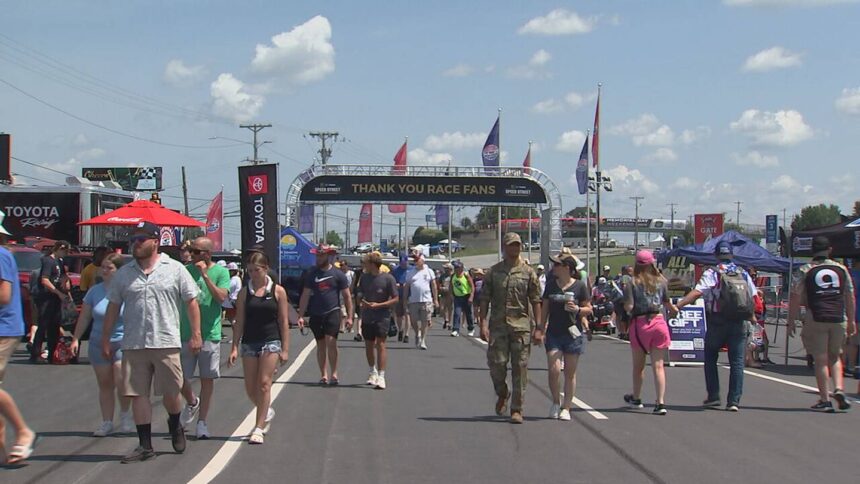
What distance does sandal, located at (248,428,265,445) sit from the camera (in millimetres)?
8398

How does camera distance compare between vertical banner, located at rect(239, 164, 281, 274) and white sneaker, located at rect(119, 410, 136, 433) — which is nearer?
white sneaker, located at rect(119, 410, 136, 433)

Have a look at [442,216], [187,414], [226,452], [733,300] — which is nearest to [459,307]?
[733,300]

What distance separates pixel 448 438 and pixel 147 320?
10.1ft

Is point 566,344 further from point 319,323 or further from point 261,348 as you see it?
point 319,323

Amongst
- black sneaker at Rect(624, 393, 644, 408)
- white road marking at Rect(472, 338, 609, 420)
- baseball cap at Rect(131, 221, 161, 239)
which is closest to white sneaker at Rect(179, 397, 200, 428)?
baseball cap at Rect(131, 221, 161, 239)

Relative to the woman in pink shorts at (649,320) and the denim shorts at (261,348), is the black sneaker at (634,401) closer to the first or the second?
the woman in pink shorts at (649,320)

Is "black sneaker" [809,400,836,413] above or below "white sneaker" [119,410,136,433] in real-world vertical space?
below

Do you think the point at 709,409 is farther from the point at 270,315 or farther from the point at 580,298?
the point at 270,315

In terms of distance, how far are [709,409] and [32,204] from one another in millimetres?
19310

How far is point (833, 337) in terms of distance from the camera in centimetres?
1101

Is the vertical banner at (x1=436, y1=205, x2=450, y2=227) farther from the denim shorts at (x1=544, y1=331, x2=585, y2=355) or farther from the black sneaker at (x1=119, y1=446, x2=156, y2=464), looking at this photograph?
the black sneaker at (x1=119, y1=446, x2=156, y2=464)

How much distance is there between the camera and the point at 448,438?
8898 mm

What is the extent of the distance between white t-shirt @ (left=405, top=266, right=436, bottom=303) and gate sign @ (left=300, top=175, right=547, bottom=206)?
22.6 meters

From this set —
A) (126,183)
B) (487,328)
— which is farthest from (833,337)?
(126,183)
